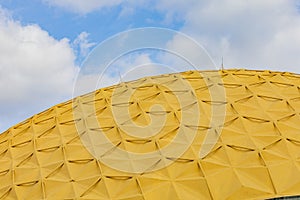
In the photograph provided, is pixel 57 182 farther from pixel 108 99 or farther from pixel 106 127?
pixel 108 99

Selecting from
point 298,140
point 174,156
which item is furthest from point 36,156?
point 298,140

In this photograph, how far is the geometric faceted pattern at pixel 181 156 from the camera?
2250 cm

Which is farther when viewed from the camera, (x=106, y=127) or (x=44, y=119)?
(x=44, y=119)

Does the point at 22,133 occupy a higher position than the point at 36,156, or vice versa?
the point at 22,133

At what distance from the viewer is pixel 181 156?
23953 millimetres

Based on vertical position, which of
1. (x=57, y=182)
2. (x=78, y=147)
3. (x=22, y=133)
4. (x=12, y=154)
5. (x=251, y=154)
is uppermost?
(x=22, y=133)

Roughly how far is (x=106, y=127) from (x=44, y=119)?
627cm

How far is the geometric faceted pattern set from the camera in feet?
73.8

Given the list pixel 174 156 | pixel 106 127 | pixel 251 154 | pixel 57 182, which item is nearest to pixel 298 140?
pixel 251 154

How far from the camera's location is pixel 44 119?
1244 inches

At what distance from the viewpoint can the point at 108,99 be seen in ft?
100

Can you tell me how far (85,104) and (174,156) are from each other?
9259 mm

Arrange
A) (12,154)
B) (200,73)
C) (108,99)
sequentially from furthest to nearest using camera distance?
(200,73) < (108,99) < (12,154)

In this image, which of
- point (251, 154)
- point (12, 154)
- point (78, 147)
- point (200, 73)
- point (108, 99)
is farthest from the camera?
point (200, 73)
